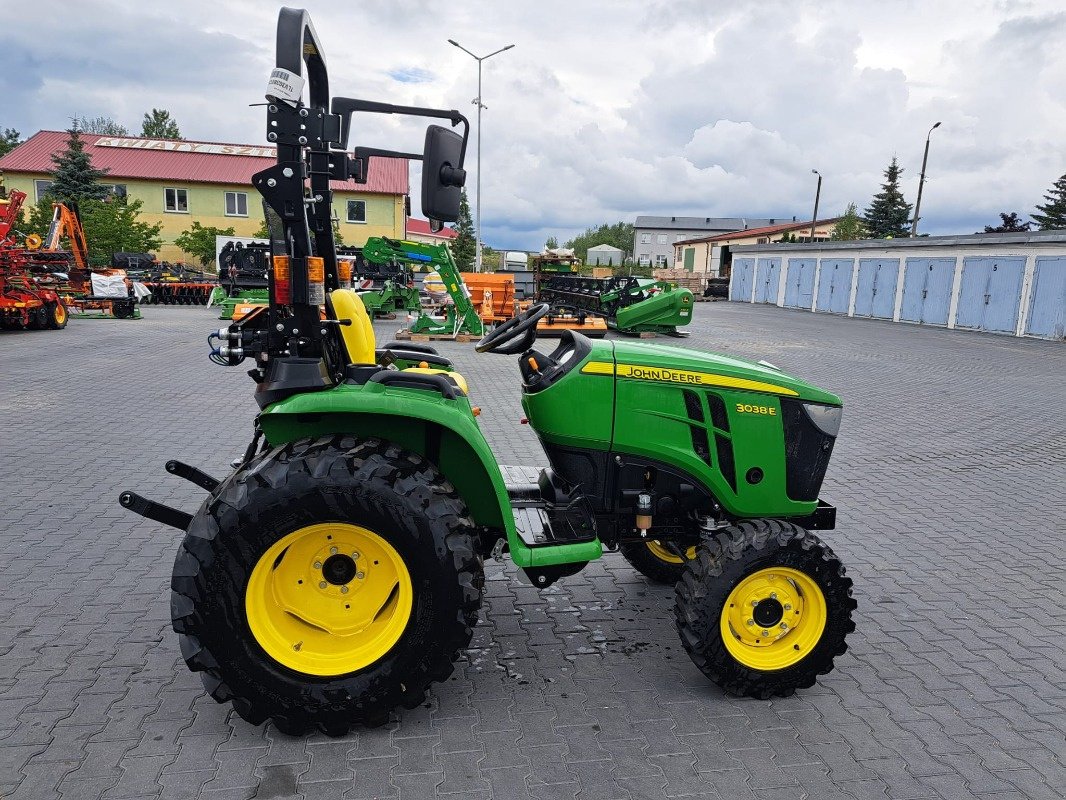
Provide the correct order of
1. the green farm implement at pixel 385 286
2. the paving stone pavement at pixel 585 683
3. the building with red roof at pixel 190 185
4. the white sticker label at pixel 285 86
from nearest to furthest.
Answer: the paving stone pavement at pixel 585 683 < the white sticker label at pixel 285 86 < the green farm implement at pixel 385 286 < the building with red roof at pixel 190 185

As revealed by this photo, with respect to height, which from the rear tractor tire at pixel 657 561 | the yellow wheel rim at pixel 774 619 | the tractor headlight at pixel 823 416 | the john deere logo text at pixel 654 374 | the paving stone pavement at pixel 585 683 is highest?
the john deere logo text at pixel 654 374

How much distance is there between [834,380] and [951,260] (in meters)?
14.8

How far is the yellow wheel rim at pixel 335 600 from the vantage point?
107 inches

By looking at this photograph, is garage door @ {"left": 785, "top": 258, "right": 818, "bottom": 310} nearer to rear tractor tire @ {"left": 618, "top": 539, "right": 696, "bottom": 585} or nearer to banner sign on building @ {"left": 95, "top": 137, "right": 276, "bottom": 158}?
banner sign on building @ {"left": 95, "top": 137, "right": 276, "bottom": 158}

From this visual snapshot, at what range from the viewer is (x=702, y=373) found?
10.3ft

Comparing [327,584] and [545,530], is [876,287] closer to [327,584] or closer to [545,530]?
[545,530]

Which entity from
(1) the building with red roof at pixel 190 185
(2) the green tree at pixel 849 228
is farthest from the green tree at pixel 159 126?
(2) the green tree at pixel 849 228

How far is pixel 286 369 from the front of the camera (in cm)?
283

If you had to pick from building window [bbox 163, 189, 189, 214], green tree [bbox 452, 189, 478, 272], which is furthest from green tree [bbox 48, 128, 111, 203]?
green tree [bbox 452, 189, 478, 272]

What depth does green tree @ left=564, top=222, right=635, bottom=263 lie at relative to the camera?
9931cm

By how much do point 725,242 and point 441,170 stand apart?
52.5m

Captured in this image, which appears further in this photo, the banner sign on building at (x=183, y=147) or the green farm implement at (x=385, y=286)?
the banner sign on building at (x=183, y=147)

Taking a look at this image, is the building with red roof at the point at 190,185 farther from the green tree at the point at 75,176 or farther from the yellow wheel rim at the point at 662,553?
the yellow wheel rim at the point at 662,553

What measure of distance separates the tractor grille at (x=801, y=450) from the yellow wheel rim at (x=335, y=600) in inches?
67.1
